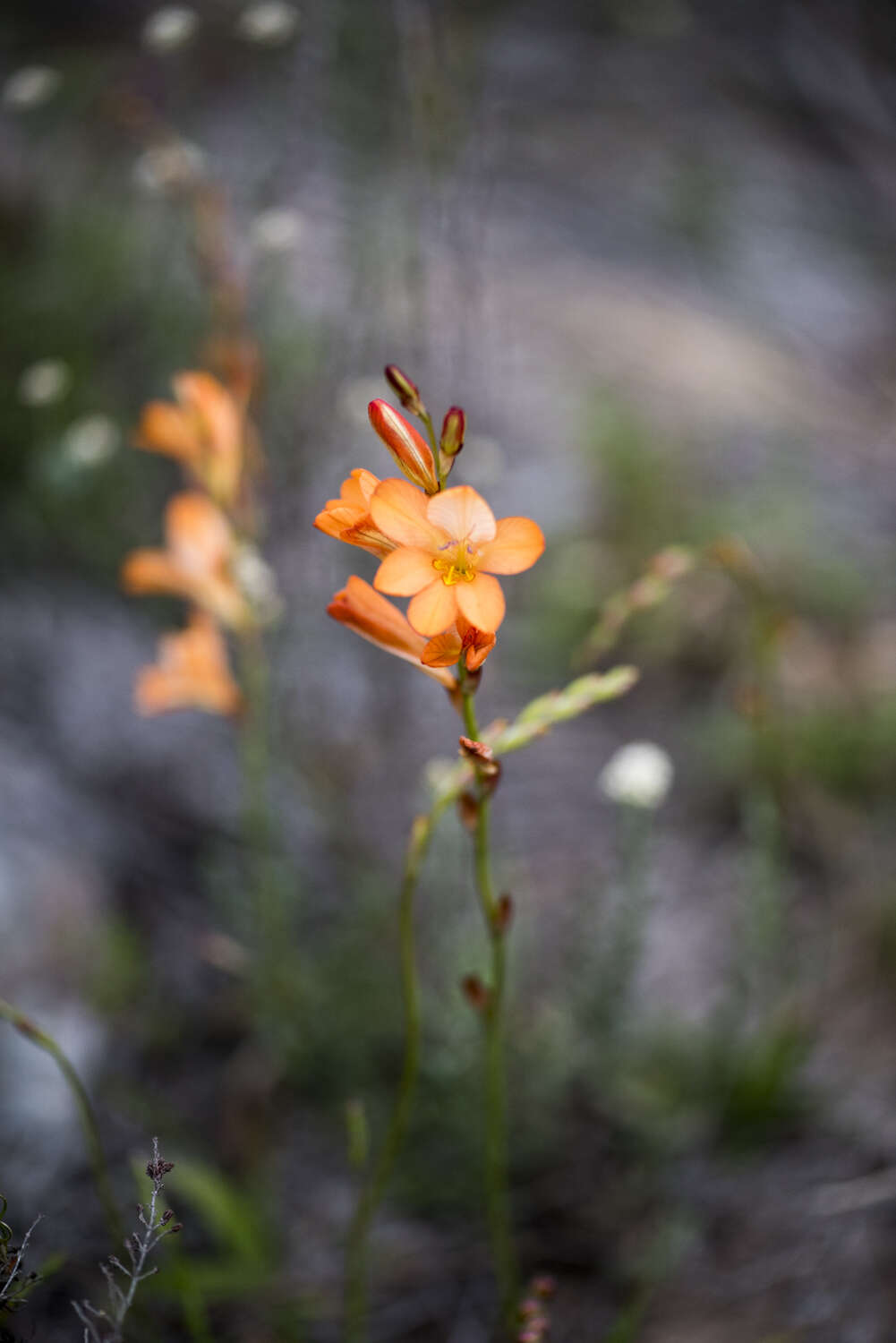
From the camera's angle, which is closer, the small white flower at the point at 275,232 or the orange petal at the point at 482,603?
the orange petal at the point at 482,603

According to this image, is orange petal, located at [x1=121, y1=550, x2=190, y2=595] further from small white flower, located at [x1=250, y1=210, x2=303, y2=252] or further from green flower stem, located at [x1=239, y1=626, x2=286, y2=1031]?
small white flower, located at [x1=250, y1=210, x2=303, y2=252]

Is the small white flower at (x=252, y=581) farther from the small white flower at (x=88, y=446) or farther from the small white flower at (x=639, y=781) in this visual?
the small white flower at (x=639, y=781)

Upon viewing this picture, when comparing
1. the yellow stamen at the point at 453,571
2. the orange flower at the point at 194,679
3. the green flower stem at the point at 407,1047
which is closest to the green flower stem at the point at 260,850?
the orange flower at the point at 194,679

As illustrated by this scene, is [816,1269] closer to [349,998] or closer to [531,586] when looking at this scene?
[349,998]

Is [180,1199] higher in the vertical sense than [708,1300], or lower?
higher

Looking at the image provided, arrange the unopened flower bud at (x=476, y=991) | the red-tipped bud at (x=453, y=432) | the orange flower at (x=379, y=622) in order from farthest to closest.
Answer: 1. the unopened flower bud at (x=476, y=991)
2. the orange flower at (x=379, y=622)
3. the red-tipped bud at (x=453, y=432)

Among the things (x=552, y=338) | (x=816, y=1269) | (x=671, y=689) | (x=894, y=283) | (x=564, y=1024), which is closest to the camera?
(x=816, y=1269)

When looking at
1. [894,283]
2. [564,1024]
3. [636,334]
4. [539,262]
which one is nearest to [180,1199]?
[564,1024]

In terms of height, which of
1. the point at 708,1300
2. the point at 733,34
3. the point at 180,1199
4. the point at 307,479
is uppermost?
the point at 733,34

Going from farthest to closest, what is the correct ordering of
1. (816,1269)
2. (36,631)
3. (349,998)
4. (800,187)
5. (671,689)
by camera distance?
1. (800,187)
2. (671,689)
3. (36,631)
4. (349,998)
5. (816,1269)
